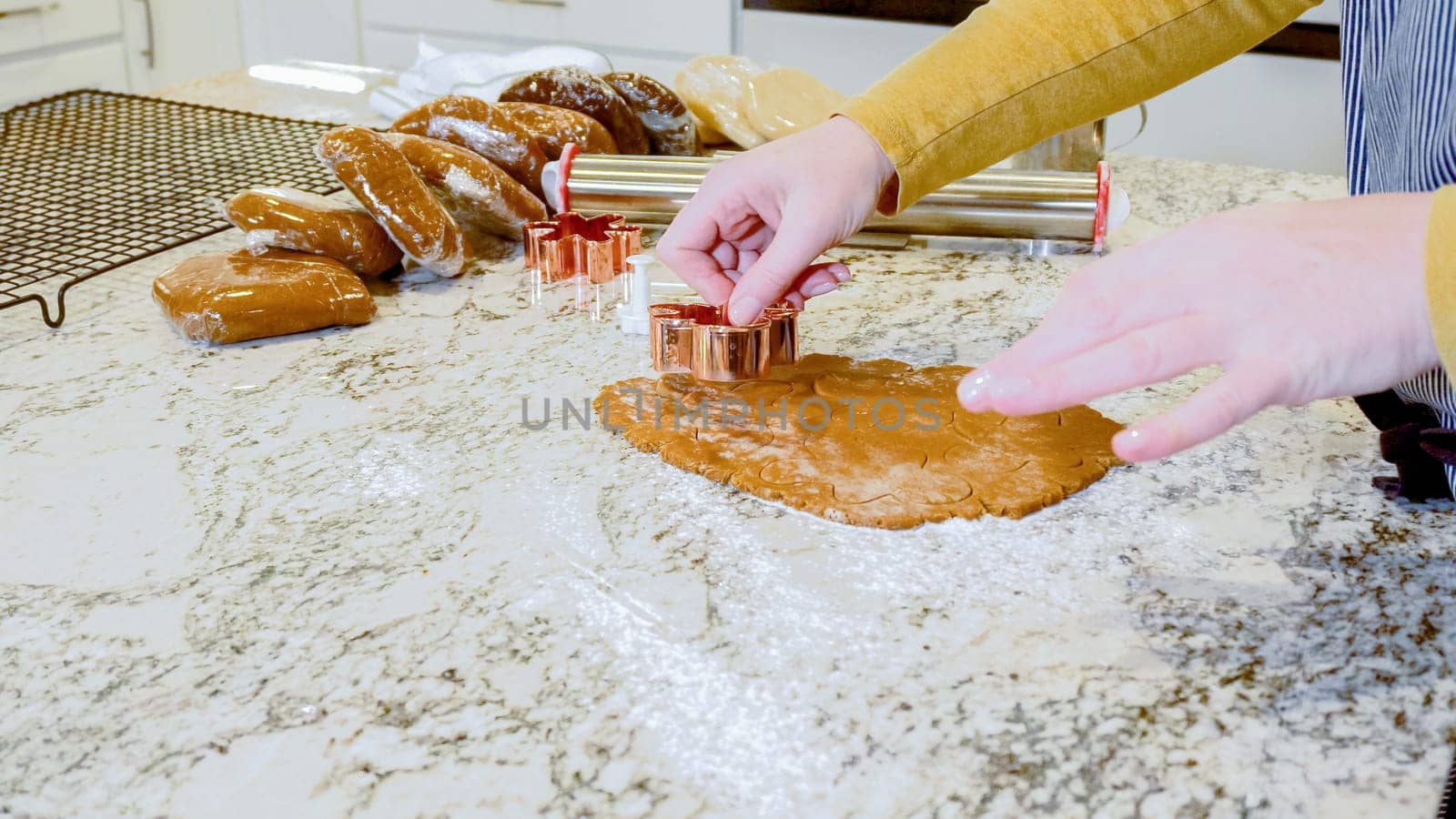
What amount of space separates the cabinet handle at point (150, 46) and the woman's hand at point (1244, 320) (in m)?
3.23

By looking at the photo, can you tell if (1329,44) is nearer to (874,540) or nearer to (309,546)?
(874,540)

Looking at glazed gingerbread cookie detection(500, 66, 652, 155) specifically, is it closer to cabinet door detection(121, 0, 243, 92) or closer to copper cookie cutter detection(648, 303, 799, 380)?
copper cookie cutter detection(648, 303, 799, 380)

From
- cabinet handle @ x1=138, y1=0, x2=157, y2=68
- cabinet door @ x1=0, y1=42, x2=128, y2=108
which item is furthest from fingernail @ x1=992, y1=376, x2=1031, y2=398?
cabinet handle @ x1=138, y1=0, x2=157, y2=68

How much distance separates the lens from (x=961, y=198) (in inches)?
49.6

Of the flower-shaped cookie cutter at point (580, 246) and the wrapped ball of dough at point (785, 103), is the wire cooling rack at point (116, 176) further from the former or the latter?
the wrapped ball of dough at point (785, 103)

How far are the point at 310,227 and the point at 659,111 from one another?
480 millimetres

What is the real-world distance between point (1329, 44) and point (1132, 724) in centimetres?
212

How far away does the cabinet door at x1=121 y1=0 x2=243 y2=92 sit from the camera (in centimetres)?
322

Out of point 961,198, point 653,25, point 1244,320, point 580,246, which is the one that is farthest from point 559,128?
point 653,25

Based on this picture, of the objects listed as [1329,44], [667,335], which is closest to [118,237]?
[667,335]

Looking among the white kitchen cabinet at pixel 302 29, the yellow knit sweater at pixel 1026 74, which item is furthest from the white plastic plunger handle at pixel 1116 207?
the white kitchen cabinet at pixel 302 29

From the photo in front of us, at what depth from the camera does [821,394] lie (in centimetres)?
97

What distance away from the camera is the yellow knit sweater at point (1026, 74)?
91 centimetres

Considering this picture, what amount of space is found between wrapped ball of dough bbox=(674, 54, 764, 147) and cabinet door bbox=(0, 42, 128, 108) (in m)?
1.93
